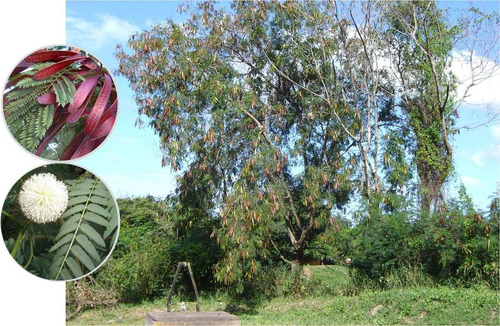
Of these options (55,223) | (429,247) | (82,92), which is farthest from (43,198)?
(429,247)

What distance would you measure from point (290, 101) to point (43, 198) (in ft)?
33.8

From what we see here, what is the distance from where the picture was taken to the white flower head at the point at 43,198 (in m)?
2.77

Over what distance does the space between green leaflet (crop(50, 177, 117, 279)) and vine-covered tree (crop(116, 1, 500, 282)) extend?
7538 mm

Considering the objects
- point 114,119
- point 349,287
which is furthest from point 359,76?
point 114,119

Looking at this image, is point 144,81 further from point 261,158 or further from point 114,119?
point 114,119

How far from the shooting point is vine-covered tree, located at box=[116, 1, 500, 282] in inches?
446

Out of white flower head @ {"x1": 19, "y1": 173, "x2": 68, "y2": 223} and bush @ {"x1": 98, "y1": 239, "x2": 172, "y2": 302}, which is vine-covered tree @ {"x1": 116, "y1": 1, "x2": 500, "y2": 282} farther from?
white flower head @ {"x1": 19, "y1": 173, "x2": 68, "y2": 223}

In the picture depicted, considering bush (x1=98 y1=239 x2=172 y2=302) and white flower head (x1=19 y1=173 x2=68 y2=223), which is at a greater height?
white flower head (x1=19 y1=173 x2=68 y2=223)

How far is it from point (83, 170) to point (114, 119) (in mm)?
341

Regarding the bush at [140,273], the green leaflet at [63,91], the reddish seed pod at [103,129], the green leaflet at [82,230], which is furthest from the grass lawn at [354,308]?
the green leaflet at [63,91]

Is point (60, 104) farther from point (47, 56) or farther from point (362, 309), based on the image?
point (362, 309)

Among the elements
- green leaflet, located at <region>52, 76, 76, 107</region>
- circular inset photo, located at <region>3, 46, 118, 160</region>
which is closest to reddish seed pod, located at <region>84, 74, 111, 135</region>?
circular inset photo, located at <region>3, 46, 118, 160</region>

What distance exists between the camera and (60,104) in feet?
9.19

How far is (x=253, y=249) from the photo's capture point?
32.9ft
